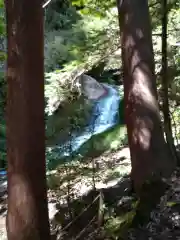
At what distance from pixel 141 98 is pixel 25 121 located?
2.71 meters

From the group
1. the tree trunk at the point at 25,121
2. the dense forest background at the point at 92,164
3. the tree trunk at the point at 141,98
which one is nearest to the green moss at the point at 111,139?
the dense forest background at the point at 92,164

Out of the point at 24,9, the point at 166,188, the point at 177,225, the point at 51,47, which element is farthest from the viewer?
the point at 51,47

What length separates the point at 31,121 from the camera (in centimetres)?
340

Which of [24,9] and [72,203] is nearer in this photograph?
[24,9]

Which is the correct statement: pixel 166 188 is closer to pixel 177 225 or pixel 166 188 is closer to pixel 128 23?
pixel 177 225

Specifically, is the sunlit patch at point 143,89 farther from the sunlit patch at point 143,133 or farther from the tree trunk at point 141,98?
the sunlit patch at point 143,133

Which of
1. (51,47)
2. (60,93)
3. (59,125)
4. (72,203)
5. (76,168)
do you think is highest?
(51,47)

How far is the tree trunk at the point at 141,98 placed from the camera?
548 centimetres

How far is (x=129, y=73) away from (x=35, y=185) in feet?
9.84

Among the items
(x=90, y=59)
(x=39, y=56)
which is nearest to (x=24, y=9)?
(x=39, y=56)

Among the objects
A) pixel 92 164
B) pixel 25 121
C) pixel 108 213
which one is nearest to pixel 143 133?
pixel 92 164

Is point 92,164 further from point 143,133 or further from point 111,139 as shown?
point 111,139

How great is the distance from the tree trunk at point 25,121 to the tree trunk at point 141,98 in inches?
96.3

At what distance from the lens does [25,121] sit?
11.1 feet
